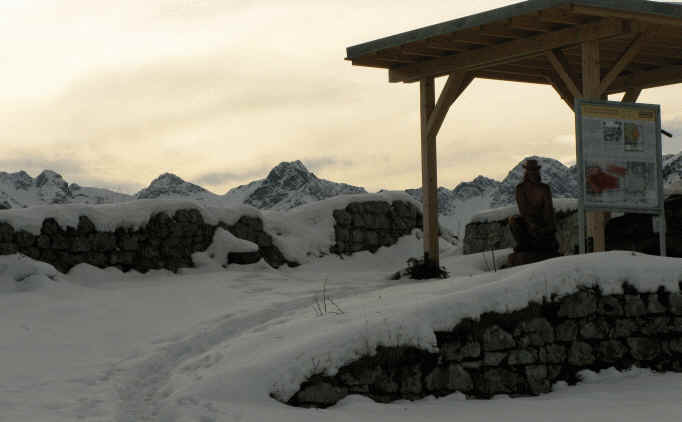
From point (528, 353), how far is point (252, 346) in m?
2.56

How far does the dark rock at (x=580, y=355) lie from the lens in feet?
25.7

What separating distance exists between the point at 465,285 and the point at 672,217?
208 inches

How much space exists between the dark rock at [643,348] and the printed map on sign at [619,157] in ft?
7.21

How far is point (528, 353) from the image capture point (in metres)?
7.65

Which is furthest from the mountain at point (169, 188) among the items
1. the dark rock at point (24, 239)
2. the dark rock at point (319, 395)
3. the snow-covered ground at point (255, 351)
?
the dark rock at point (319, 395)

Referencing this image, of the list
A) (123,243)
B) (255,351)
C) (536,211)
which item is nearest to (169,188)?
(123,243)

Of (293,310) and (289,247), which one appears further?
(289,247)

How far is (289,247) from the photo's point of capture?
1553 centimetres

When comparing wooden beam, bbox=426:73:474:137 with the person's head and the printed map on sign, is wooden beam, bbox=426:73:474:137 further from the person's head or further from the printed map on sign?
the printed map on sign

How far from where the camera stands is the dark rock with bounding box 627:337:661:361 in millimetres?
8125

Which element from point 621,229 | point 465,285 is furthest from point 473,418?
point 621,229

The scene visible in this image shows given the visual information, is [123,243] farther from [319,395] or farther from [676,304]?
[676,304]

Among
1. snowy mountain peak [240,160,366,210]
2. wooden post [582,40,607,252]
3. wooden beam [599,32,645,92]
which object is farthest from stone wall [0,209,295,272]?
snowy mountain peak [240,160,366,210]

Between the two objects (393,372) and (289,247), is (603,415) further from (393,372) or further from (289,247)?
(289,247)
